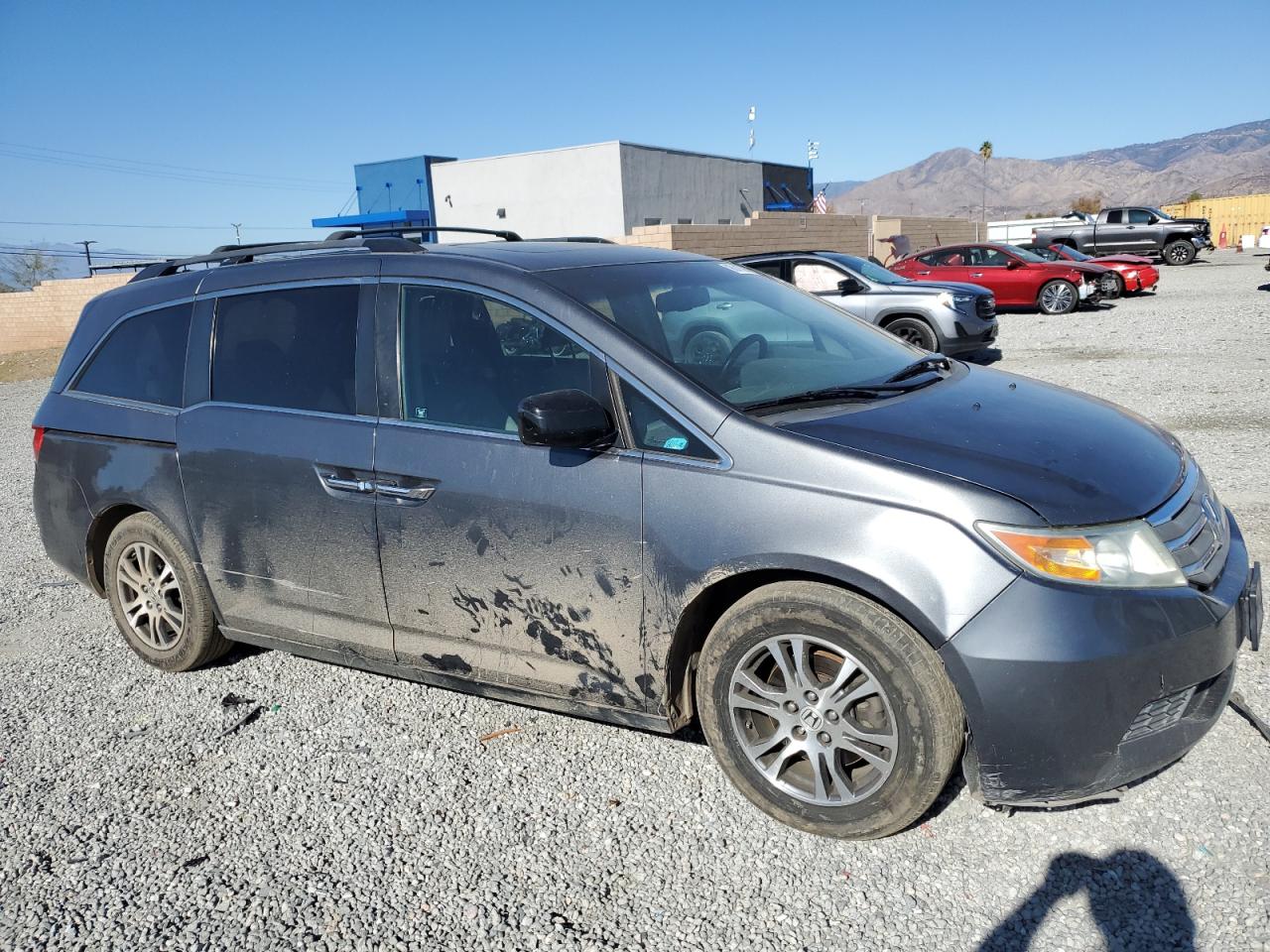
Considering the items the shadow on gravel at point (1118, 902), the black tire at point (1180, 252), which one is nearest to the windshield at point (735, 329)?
the shadow on gravel at point (1118, 902)

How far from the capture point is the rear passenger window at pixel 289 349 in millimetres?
3834

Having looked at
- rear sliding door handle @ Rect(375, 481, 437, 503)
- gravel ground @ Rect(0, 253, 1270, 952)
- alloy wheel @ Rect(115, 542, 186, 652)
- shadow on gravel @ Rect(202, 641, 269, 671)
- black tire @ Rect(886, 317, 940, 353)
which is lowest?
gravel ground @ Rect(0, 253, 1270, 952)

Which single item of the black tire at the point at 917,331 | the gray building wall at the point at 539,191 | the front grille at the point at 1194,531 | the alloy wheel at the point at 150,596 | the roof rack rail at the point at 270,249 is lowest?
the alloy wheel at the point at 150,596

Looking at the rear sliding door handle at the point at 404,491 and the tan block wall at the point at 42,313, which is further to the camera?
the tan block wall at the point at 42,313

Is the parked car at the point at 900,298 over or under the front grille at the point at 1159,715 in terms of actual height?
over

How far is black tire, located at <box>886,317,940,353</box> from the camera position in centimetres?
1336

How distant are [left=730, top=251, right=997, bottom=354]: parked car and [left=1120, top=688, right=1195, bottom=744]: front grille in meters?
10.4

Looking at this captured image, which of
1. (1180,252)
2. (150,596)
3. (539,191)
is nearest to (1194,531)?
(150,596)

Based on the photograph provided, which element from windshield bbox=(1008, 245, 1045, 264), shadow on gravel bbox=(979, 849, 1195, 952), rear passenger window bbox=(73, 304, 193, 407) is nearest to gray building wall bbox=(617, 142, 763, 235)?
windshield bbox=(1008, 245, 1045, 264)

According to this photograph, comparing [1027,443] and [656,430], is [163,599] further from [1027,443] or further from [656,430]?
[1027,443]

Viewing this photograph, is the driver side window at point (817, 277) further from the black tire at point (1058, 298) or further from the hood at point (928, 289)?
the black tire at point (1058, 298)

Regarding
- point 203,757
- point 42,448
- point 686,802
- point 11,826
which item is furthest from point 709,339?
point 42,448

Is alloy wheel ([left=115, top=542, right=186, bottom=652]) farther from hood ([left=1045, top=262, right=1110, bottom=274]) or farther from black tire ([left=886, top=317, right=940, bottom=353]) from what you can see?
hood ([left=1045, top=262, right=1110, bottom=274])

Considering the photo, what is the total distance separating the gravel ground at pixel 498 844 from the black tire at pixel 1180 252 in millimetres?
33253
